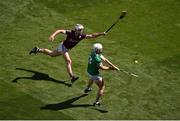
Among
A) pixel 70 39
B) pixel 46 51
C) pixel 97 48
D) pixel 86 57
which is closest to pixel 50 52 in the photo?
pixel 46 51

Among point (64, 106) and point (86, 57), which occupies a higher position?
point (86, 57)

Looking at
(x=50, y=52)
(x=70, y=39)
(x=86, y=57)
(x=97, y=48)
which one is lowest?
(x=86, y=57)

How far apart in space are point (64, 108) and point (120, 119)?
79.5 inches

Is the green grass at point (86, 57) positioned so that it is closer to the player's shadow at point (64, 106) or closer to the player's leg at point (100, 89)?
the player's shadow at point (64, 106)

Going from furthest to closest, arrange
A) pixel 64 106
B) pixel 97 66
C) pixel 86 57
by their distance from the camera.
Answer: pixel 86 57 < pixel 64 106 < pixel 97 66

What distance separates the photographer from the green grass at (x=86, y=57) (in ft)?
56.3

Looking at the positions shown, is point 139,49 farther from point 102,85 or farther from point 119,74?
point 102,85

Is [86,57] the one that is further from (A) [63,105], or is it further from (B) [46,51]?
(A) [63,105]

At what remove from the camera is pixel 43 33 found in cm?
2244

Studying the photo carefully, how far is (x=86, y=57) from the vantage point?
2077 cm

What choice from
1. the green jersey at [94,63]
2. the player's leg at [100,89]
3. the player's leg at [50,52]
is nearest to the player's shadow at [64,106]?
the player's leg at [100,89]

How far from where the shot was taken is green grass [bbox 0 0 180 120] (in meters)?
17.2

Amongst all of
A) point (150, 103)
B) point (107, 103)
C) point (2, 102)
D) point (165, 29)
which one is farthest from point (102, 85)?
point (165, 29)

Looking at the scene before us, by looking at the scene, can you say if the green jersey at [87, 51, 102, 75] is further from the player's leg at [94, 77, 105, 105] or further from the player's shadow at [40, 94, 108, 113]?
the player's shadow at [40, 94, 108, 113]
